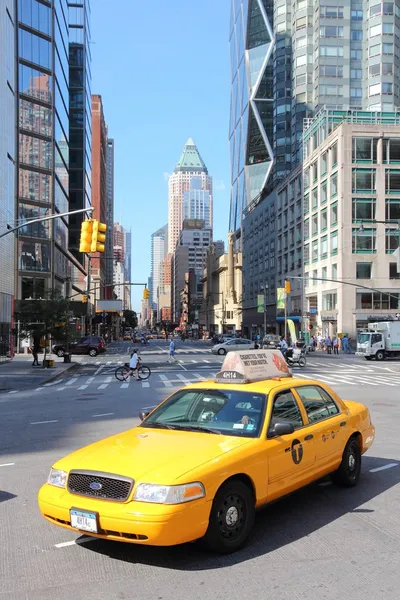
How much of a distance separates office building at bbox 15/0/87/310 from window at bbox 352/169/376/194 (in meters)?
32.1

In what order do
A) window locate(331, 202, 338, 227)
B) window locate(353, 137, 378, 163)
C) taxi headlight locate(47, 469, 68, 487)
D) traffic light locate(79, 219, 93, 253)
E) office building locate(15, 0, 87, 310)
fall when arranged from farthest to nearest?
window locate(331, 202, 338, 227) < window locate(353, 137, 378, 163) < office building locate(15, 0, 87, 310) < traffic light locate(79, 219, 93, 253) < taxi headlight locate(47, 469, 68, 487)

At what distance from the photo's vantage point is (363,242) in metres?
60.4

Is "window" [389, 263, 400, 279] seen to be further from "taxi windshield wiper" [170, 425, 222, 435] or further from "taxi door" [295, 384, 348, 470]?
"taxi windshield wiper" [170, 425, 222, 435]

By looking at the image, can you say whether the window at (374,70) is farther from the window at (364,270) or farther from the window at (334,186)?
the window at (364,270)

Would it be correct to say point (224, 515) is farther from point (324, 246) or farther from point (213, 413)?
point (324, 246)

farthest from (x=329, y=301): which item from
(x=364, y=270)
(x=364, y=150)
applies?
(x=364, y=150)

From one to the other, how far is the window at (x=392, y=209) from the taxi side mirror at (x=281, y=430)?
58.5m

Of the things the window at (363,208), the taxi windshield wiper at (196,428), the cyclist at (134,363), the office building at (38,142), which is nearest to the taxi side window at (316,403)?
the taxi windshield wiper at (196,428)

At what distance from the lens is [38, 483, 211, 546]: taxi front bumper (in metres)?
4.75

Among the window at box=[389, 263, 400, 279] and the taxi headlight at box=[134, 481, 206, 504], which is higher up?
the window at box=[389, 263, 400, 279]

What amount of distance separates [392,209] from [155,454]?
198ft

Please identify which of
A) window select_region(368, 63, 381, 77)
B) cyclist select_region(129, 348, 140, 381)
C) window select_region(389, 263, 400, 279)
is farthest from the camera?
window select_region(368, 63, 381, 77)

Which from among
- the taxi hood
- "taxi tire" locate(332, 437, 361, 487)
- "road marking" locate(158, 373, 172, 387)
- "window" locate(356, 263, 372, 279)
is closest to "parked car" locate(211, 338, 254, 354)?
"window" locate(356, 263, 372, 279)

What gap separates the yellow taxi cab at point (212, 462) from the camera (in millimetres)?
4875
